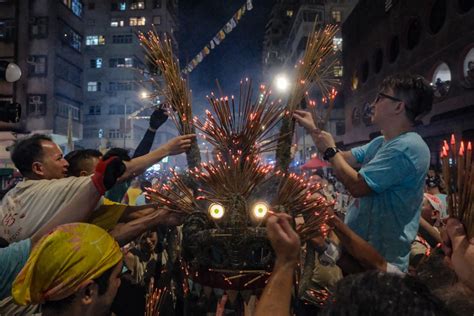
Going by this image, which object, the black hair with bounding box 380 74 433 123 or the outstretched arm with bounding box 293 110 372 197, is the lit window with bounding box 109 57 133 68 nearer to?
the outstretched arm with bounding box 293 110 372 197

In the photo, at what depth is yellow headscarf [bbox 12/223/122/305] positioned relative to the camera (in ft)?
6.27

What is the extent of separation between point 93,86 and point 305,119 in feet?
184

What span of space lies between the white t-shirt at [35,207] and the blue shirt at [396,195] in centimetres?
203

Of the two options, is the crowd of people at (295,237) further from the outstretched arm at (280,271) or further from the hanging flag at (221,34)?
the hanging flag at (221,34)

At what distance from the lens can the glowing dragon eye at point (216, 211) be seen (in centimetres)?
254

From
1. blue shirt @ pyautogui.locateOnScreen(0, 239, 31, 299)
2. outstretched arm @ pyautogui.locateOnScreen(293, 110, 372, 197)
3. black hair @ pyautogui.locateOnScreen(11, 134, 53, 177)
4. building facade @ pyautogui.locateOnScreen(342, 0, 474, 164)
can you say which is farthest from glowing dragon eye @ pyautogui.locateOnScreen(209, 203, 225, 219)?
building facade @ pyautogui.locateOnScreen(342, 0, 474, 164)

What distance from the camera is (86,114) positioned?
52438mm

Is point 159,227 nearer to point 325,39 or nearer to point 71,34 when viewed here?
point 325,39

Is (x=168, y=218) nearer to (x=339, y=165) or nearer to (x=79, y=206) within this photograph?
(x=79, y=206)

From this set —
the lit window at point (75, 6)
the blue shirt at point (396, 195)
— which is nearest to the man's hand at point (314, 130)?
the blue shirt at point (396, 195)

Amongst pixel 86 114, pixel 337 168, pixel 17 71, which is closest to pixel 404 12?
pixel 17 71

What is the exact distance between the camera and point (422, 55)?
62.5 ft

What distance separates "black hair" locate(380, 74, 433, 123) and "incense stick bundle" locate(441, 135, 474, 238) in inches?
26.3

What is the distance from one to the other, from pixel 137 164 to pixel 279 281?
1909 mm
